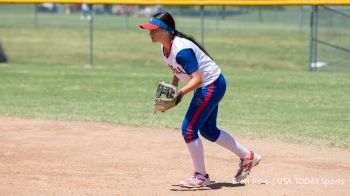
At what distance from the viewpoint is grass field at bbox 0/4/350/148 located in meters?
10.9

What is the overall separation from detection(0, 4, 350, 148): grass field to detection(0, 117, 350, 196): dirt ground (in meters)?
0.89

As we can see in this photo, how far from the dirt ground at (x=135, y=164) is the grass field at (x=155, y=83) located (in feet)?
2.93

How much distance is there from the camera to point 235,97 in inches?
528

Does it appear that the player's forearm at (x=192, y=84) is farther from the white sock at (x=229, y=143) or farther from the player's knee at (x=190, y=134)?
the white sock at (x=229, y=143)

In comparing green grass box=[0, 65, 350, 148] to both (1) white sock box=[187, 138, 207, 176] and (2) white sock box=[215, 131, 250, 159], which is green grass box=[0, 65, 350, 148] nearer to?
(2) white sock box=[215, 131, 250, 159]

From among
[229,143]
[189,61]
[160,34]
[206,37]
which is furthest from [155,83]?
[206,37]

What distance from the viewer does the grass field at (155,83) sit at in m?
10.9

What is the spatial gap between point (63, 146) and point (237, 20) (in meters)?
25.4

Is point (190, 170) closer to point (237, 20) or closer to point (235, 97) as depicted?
point (235, 97)

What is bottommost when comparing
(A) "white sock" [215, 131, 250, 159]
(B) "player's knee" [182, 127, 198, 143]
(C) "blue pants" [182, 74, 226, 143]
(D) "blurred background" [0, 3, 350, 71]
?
(D) "blurred background" [0, 3, 350, 71]

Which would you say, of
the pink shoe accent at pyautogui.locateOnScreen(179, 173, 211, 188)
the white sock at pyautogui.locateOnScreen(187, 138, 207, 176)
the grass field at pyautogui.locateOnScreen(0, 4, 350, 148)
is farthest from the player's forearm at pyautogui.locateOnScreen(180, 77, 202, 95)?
the grass field at pyautogui.locateOnScreen(0, 4, 350, 148)

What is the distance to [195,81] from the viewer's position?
20.6 ft

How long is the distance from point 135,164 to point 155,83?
755 centimetres

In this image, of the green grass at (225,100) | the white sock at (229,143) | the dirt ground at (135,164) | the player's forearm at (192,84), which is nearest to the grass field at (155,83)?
the green grass at (225,100)
